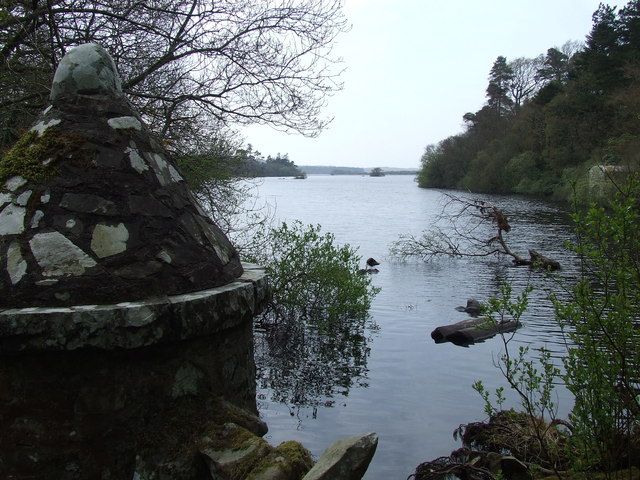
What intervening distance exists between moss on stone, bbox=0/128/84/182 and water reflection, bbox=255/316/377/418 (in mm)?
7084

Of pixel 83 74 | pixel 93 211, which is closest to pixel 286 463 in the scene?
pixel 93 211

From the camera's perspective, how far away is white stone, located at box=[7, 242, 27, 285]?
2.85 metres

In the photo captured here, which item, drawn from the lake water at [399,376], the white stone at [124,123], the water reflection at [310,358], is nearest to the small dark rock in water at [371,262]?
the lake water at [399,376]

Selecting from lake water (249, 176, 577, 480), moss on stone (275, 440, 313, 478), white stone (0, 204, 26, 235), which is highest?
white stone (0, 204, 26, 235)

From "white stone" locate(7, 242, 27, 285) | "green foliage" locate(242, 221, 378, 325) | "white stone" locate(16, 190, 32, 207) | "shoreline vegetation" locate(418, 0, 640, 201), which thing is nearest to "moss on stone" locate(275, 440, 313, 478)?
"white stone" locate(7, 242, 27, 285)

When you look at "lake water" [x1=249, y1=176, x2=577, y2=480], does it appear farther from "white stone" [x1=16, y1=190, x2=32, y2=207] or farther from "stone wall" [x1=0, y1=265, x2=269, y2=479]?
"white stone" [x1=16, y1=190, x2=32, y2=207]

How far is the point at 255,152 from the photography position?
14227 mm

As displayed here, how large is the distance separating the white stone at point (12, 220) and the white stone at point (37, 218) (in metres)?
0.05

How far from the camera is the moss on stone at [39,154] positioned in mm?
3098

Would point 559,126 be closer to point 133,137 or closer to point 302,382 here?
point 302,382

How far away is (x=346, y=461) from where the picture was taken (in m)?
2.78

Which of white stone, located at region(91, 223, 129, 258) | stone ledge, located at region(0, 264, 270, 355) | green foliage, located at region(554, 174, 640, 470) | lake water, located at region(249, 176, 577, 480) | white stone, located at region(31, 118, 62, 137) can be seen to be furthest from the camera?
lake water, located at region(249, 176, 577, 480)

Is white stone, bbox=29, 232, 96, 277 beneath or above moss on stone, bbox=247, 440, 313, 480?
above

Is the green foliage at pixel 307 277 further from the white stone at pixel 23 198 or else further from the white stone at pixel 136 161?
the white stone at pixel 23 198
